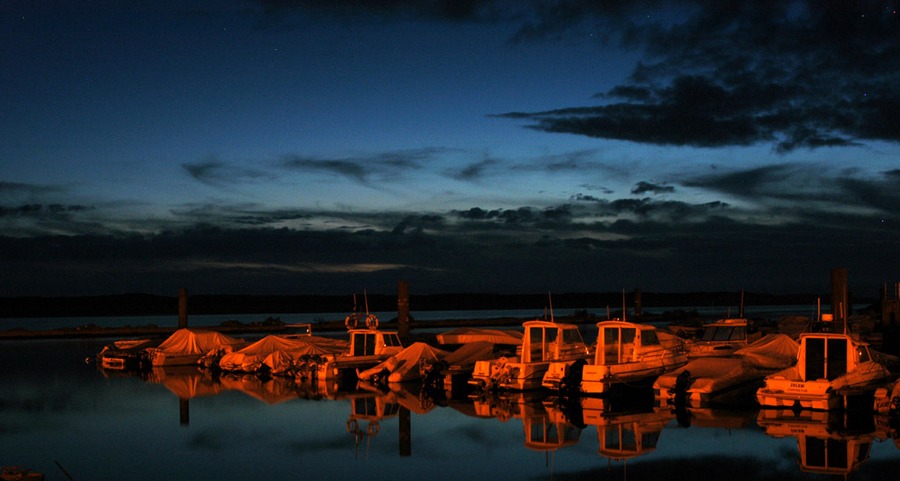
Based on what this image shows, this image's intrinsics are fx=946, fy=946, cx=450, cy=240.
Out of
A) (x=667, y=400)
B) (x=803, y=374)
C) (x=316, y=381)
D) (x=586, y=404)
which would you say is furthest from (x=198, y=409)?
(x=803, y=374)

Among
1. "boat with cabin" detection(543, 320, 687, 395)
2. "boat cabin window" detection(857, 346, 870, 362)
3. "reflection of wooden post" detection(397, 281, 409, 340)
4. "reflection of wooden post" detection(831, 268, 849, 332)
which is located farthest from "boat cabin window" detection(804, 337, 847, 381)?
"reflection of wooden post" detection(397, 281, 409, 340)

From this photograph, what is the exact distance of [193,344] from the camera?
148ft

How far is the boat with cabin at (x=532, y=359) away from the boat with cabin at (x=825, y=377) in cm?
768

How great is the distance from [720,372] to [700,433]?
18.9ft

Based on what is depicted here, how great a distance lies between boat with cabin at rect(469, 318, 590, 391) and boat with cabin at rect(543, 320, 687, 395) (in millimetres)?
827

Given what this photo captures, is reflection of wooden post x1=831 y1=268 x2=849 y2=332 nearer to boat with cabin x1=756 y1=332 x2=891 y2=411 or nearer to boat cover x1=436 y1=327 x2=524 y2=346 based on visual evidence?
boat with cabin x1=756 y1=332 x2=891 y2=411

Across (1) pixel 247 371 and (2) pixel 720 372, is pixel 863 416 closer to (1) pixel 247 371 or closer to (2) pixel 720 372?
(2) pixel 720 372

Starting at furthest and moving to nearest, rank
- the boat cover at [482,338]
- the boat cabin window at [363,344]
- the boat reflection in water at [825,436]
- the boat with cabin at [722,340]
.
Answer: the boat cover at [482,338]
the boat cabin window at [363,344]
the boat with cabin at [722,340]
the boat reflection in water at [825,436]

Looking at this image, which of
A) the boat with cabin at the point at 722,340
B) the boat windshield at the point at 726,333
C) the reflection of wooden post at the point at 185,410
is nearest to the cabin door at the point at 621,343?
the boat with cabin at the point at 722,340

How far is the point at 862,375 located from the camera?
25828mm

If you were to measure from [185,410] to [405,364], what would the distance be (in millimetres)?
8847

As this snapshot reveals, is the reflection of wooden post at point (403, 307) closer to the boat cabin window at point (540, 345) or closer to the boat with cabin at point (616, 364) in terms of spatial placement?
the boat cabin window at point (540, 345)

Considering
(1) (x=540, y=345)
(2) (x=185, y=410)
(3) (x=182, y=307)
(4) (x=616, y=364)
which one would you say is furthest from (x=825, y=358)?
(3) (x=182, y=307)

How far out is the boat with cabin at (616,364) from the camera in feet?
96.4
